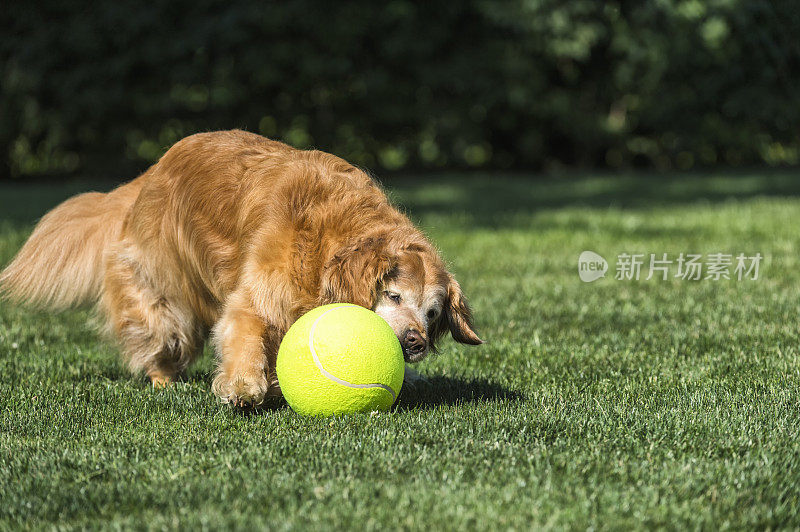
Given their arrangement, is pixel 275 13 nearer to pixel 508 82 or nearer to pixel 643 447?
pixel 508 82

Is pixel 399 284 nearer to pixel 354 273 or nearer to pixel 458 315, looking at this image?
pixel 354 273

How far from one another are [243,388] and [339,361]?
0.43 meters

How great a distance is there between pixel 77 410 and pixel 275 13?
15757 mm

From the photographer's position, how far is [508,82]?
19.5 meters

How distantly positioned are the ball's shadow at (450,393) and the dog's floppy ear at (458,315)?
238 millimetres

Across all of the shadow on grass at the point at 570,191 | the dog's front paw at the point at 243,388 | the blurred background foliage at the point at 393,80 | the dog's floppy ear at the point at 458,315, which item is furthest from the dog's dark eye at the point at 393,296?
the blurred background foliage at the point at 393,80

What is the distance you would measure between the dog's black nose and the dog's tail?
5.83 feet

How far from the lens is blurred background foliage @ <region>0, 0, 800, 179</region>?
18.1m

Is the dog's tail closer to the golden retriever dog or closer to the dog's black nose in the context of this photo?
the golden retriever dog

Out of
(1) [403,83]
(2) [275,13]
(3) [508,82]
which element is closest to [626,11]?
(3) [508,82]

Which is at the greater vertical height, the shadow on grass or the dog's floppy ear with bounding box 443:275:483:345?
the dog's floppy ear with bounding box 443:275:483:345

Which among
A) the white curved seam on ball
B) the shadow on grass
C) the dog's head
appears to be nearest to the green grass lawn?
the white curved seam on ball

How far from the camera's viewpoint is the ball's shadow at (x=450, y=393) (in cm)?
388

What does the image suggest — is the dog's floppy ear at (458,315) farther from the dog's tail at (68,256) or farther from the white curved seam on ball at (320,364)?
the dog's tail at (68,256)
